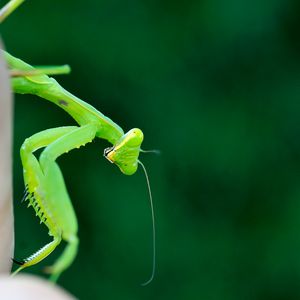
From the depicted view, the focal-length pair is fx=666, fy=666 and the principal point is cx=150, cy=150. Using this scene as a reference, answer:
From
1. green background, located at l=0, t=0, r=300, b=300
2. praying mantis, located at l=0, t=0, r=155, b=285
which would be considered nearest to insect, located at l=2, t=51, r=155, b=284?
praying mantis, located at l=0, t=0, r=155, b=285

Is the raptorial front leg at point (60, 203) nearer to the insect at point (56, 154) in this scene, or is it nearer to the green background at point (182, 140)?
the insect at point (56, 154)

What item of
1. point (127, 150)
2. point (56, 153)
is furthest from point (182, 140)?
point (56, 153)

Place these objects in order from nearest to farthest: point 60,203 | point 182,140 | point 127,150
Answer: point 60,203 < point 127,150 < point 182,140

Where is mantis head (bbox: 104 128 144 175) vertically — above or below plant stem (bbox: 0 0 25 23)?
below

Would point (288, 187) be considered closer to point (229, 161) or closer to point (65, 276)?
point (229, 161)

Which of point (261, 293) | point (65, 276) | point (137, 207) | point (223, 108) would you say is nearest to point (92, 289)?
point (65, 276)

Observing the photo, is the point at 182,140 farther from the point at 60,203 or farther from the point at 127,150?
the point at 60,203

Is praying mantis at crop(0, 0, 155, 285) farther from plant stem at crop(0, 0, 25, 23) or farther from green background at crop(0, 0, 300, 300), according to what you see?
green background at crop(0, 0, 300, 300)
